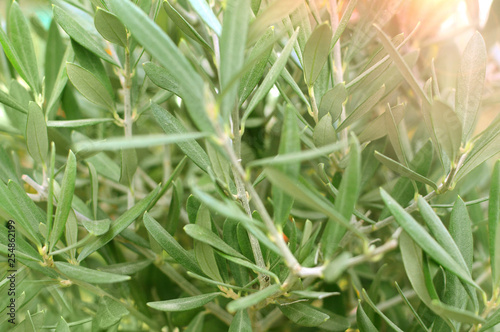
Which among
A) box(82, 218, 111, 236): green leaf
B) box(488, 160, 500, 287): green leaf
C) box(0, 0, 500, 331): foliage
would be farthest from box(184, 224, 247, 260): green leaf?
box(488, 160, 500, 287): green leaf

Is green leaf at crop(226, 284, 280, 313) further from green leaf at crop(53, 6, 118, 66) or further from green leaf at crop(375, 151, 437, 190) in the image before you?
green leaf at crop(53, 6, 118, 66)

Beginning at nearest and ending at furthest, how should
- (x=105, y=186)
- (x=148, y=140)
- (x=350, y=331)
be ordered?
(x=148, y=140)
(x=350, y=331)
(x=105, y=186)

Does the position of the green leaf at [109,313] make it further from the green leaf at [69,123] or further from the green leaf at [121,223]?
the green leaf at [69,123]

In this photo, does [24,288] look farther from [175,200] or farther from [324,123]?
[324,123]

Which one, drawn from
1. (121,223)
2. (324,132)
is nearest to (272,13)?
(324,132)

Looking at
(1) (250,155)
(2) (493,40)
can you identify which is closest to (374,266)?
(1) (250,155)

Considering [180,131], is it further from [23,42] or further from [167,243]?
[23,42]
